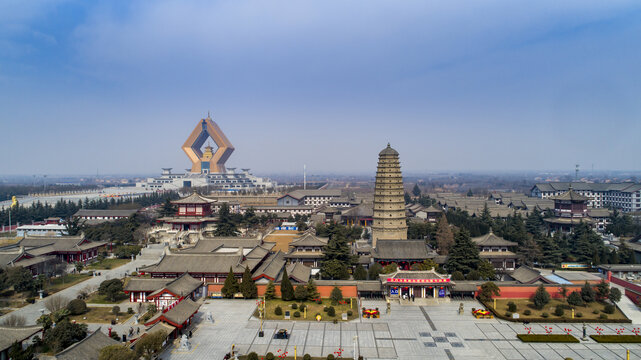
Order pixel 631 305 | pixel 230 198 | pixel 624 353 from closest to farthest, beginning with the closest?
pixel 624 353 < pixel 631 305 < pixel 230 198

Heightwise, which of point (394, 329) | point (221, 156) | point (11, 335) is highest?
point (221, 156)

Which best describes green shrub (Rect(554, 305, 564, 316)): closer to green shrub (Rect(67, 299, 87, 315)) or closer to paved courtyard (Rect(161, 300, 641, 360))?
paved courtyard (Rect(161, 300, 641, 360))

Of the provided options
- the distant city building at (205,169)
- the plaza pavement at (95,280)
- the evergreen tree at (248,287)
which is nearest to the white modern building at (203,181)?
the distant city building at (205,169)

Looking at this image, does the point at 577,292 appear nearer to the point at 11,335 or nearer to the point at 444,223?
the point at 444,223

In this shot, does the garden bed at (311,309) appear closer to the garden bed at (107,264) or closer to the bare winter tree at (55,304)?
the bare winter tree at (55,304)

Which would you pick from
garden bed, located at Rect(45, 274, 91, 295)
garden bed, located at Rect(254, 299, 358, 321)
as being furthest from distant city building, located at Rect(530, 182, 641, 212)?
garden bed, located at Rect(45, 274, 91, 295)

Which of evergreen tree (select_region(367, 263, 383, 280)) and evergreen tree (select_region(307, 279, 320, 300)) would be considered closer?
evergreen tree (select_region(307, 279, 320, 300))

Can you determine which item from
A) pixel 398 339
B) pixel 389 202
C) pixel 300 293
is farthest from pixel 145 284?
pixel 389 202

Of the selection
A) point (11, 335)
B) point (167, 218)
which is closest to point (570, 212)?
point (167, 218)

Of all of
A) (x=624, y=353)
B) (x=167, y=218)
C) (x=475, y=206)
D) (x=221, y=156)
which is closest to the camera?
(x=624, y=353)
